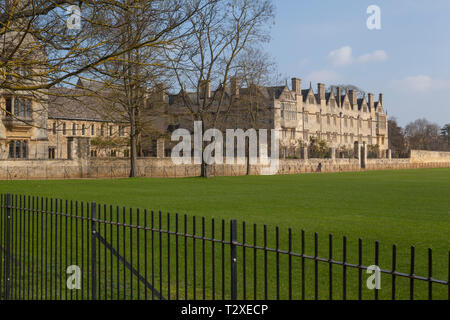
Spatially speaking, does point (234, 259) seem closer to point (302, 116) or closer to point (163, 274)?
point (163, 274)

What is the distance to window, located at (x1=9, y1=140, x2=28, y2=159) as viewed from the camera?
149 feet

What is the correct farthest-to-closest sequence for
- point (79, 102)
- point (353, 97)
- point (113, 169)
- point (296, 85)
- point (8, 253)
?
point (353, 97), point (296, 85), point (113, 169), point (79, 102), point (8, 253)

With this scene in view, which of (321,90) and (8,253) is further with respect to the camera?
(321,90)

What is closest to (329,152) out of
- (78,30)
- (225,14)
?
(225,14)

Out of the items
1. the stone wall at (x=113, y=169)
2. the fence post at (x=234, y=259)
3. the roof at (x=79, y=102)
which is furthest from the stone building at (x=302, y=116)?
the fence post at (x=234, y=259)

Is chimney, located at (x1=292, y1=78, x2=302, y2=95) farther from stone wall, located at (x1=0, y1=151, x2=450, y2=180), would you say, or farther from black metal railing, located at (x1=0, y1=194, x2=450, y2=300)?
black metal railing, located at (x1=0, y1=194, x2=450, y2=300)

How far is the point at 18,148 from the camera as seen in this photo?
150 ft

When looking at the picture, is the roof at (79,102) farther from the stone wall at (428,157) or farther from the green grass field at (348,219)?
the stone wall at (428,157)

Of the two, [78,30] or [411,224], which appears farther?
[411,224]

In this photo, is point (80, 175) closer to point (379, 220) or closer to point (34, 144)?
point (34, 144)

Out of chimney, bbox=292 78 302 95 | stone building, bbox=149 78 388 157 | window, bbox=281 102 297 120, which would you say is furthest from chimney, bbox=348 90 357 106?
window, bbox=281 102 297 120

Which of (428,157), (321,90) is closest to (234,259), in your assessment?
(321,90)

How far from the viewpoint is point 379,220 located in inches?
623
